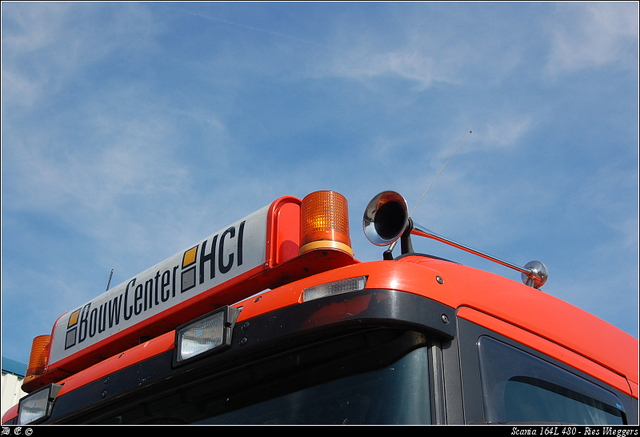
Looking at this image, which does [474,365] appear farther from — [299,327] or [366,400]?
[299,327]

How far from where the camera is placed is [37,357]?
376cm

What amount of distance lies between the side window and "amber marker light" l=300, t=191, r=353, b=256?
2.36 ft

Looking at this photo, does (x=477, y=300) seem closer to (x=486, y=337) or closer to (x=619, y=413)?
(x=486, y=337)

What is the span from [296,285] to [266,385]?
1.27 ft

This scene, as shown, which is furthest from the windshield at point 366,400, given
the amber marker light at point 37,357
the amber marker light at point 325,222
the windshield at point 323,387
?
the amber marker light at point 37,357

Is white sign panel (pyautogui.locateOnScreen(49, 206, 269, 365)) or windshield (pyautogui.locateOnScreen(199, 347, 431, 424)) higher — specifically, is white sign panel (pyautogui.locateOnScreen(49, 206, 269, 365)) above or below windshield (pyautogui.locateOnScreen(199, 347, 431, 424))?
above

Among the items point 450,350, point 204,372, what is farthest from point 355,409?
point 204,372

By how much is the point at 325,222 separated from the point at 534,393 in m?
1.04

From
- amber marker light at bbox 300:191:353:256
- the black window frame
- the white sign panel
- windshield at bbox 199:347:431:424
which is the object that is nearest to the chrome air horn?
amber marker light at bbox 300:191:353:256

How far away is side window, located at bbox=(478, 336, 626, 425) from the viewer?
210 cm

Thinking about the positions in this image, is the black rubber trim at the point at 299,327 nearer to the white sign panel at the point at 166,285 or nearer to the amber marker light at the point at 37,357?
the white sign panel at the point at 166,285

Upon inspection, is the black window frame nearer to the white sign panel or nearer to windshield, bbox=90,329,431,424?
windshield, bbox=90,329,431,424

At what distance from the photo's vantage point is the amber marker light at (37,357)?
12.1 ft

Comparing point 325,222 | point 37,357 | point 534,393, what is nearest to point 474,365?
point 534,393
